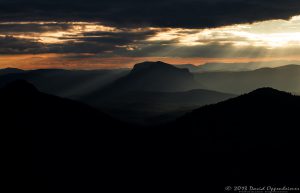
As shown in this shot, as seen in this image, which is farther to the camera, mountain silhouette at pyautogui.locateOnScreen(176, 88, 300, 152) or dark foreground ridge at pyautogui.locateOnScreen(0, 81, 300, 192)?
mountain silhouette at pyautogui.locateOnScreen(176, 88, 300, 152)

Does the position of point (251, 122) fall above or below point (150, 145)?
above

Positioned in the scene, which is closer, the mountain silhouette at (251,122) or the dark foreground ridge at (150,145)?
the dark foreground ridge at (150,145)

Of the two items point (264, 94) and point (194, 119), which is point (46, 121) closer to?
point (194, 119)

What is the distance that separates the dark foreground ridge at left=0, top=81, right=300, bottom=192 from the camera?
9062cm

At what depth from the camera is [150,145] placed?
114m

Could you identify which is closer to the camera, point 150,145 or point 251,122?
point 150,145

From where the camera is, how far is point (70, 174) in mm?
93562

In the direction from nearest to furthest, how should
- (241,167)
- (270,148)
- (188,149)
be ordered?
(241,167) → (270,148) → (188,149)

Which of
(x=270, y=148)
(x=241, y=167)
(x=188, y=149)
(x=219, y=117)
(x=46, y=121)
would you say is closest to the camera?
(x=241, y=167)

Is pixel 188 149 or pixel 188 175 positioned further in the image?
pixel 188 149

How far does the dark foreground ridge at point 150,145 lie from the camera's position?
90.6 m

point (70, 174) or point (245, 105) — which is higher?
point (245, 105)

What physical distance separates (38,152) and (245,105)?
61654 millimetres

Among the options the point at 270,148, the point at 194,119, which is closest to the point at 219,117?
the point at 194,119
